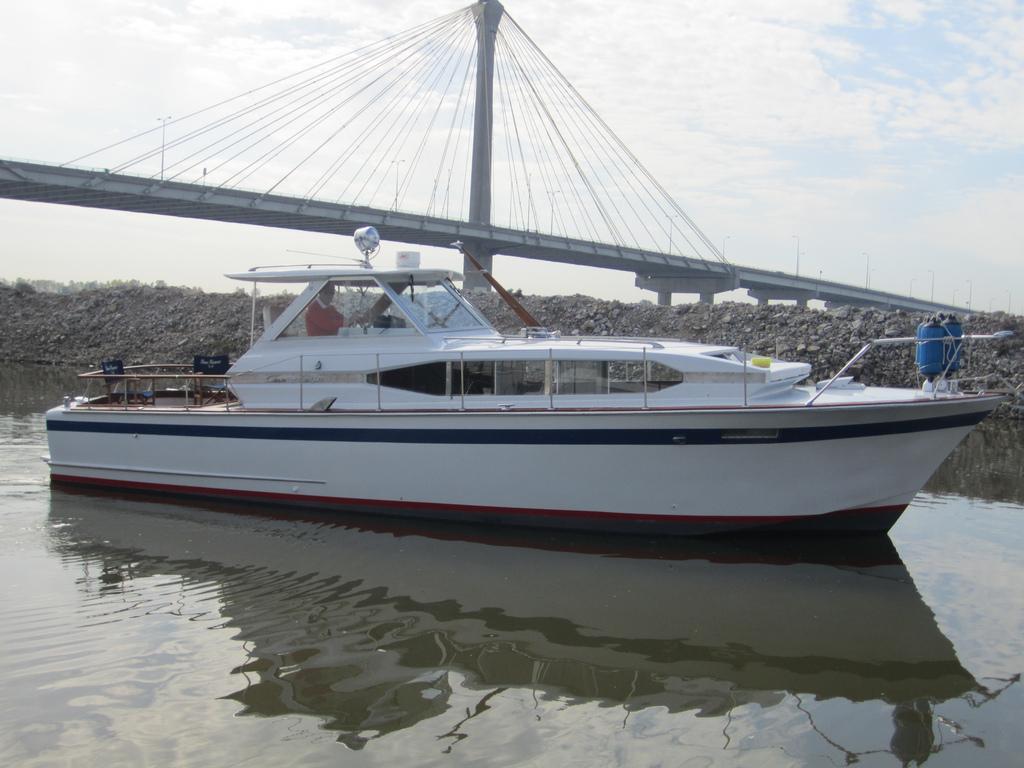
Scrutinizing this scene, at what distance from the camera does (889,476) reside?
7969 mm

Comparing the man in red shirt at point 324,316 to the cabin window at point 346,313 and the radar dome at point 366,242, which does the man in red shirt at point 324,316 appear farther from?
the radar dome at point 366,242

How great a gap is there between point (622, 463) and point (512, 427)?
3.75 feet

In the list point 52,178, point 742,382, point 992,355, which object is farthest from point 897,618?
point 52,178

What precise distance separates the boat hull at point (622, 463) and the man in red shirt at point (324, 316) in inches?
51.6

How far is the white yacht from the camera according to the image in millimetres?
7855

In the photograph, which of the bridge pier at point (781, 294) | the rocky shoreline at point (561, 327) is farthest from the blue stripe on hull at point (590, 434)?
the bridge pier at point (781, 294)

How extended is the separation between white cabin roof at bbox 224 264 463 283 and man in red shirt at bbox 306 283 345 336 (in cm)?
20

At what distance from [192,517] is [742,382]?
20.5ft

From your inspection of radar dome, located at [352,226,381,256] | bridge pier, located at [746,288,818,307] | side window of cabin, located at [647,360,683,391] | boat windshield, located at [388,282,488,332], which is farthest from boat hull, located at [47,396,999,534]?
→ bridge pier, located at [746,288,818,307]

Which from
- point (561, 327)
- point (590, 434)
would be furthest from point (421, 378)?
point (561, 327)

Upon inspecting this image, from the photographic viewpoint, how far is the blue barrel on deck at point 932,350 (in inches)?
318

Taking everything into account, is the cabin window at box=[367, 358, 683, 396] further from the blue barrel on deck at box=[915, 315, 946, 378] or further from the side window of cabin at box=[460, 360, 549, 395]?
the blue barrel on deck at box=[915, 315, 946, 378]

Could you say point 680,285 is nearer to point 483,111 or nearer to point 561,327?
point 483,111

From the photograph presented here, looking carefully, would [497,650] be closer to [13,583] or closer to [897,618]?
[897,618]
